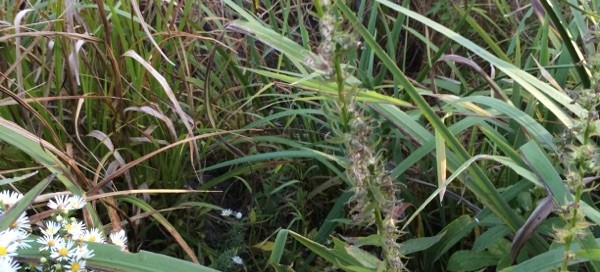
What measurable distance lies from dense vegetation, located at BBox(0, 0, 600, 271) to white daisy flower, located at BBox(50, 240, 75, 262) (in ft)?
0.22

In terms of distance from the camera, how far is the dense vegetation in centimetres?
152

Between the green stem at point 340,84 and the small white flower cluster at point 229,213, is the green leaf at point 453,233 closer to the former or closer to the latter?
the small white flower cluster at point 229,213

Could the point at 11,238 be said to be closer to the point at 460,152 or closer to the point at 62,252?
the point at 62,252

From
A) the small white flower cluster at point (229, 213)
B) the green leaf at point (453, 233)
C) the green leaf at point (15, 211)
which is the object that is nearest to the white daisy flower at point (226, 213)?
the small white flower cluster at point (229, 213)

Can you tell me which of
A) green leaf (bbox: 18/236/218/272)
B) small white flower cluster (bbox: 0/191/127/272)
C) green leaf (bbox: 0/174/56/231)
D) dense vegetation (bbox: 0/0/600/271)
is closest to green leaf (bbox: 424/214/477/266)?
dense vegetation (bbox: 0/0/600/271)

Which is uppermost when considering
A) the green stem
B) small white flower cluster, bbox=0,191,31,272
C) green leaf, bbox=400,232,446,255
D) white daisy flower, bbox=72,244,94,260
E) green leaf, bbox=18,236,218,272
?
the green stem

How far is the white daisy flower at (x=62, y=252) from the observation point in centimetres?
124

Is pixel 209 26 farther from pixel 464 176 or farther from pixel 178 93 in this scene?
pixel 464 176

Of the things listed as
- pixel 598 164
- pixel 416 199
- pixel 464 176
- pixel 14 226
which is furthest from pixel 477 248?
pixel 14 226

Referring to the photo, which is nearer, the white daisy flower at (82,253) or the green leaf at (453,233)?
the white daisy flower at (82,253)

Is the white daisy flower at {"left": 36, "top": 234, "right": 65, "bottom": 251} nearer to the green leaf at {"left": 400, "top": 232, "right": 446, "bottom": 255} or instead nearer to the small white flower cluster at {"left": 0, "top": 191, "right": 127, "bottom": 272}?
the small white flower cluster at {"left": 0, "top": 191, "right": 127, "bottom": 272}

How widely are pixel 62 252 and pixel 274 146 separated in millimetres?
902

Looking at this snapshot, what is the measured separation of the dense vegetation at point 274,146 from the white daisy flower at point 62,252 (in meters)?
0.07

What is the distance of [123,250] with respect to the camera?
4.41ft
